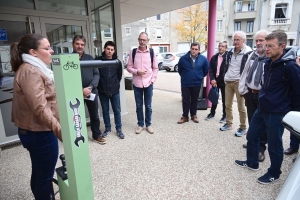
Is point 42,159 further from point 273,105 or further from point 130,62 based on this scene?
point 130,62

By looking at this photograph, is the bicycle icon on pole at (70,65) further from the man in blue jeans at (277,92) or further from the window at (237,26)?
the window at (237,26)

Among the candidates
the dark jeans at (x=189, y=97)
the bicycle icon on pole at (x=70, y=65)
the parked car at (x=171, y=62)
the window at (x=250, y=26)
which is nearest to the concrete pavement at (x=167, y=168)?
the dark jeans at (x=189, y=97)

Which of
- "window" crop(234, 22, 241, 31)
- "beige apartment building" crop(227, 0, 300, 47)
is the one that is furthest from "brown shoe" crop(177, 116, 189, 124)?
"window" crop(234, 22, 241, 31)

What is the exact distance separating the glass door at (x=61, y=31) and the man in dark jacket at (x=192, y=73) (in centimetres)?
215

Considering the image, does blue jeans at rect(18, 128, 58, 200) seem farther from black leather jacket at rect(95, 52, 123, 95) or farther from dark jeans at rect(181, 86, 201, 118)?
dark jeans at rect(181, 86, 201, 118)

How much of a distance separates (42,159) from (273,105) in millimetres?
2284

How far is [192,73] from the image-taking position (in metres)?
4.25

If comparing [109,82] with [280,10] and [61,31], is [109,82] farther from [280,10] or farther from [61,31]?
[280,10]

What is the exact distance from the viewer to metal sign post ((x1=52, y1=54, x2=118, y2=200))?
98cm

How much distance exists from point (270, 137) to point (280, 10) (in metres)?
27.7

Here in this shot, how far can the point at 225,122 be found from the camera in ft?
14.4

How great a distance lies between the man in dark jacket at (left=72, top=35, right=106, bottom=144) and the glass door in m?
0.98

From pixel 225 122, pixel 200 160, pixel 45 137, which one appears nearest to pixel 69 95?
pixel 45 137

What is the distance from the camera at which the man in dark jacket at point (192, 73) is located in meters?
4.25
